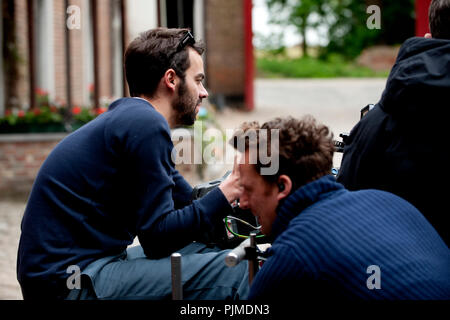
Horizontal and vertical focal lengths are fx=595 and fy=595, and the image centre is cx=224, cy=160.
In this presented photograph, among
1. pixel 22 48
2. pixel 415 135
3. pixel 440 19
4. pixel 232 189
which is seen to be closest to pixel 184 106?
pixel 232 189

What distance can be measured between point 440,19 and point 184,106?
1.02m

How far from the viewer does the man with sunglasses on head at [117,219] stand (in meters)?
2.06

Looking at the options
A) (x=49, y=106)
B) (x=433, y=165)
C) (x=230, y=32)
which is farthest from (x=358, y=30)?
(x=433, y=165)

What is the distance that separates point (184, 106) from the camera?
7.90 feet

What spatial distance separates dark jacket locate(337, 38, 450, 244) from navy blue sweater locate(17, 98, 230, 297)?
1.86ft

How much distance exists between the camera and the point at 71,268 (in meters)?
2.08

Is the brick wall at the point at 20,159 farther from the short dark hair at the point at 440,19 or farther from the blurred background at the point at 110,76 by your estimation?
the short dark hair at the point at 440,19

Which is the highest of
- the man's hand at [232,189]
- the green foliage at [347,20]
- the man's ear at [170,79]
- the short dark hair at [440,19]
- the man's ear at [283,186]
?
the green foliage at [347,20]

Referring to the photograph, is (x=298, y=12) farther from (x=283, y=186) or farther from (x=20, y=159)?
(x=283, y=186)

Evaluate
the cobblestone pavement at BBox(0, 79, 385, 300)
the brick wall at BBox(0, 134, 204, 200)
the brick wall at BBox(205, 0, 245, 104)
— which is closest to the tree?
the cobblestone pavement at BBox(0, 79, 385, 300)

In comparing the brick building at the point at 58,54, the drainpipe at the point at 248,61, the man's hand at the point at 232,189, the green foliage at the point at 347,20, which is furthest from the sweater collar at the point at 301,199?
the green foliage at the point at 347,20

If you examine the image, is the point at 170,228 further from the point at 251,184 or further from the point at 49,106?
the point at 49,106

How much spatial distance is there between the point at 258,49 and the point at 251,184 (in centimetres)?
3326

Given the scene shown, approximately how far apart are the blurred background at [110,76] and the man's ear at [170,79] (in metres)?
1.30
